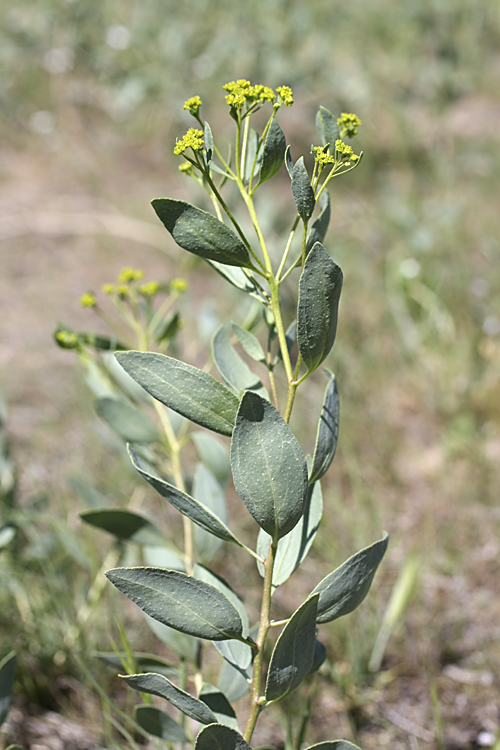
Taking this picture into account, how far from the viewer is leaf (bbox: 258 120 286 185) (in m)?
0.61

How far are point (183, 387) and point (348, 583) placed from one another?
0.80 feet

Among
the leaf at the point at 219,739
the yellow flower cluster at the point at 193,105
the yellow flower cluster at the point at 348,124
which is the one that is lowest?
the leaf at the point at 219,739

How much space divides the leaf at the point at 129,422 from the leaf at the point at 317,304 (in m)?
0.42

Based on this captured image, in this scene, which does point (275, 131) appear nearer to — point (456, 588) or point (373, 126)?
point (456, 588)

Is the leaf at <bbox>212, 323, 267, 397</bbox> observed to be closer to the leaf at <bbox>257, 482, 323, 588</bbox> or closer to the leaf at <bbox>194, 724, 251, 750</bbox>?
the leaf at <bbox>257, 482, 323, 588</bbox>

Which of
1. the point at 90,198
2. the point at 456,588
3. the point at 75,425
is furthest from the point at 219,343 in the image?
the point at 90,198

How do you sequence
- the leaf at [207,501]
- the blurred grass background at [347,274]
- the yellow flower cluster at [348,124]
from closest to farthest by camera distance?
the yellow flower cluster at [348,124] < the leaf at [207,501] < the blurred grass background at [347,274]

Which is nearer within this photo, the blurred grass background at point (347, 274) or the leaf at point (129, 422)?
the leaf at point (129, 422)

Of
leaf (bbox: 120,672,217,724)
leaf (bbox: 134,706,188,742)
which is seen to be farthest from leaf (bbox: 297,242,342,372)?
leaf (bbox: 134,706,188,742)

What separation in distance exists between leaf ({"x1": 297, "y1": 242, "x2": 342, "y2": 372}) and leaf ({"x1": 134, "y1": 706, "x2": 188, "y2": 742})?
428 millimetres

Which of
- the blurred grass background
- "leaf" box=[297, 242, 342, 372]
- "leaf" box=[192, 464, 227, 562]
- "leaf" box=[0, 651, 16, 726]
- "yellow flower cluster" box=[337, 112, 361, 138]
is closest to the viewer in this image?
"leaf" box=[297, 242, 342, 372]

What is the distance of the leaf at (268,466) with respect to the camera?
562mm

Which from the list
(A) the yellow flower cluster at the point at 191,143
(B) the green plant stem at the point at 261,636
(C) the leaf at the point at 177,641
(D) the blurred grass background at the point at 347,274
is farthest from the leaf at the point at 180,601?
(D) the blurred grass background at the point at 347,274

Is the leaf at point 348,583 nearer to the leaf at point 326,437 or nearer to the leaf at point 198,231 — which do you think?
the leaf at point 326,437
